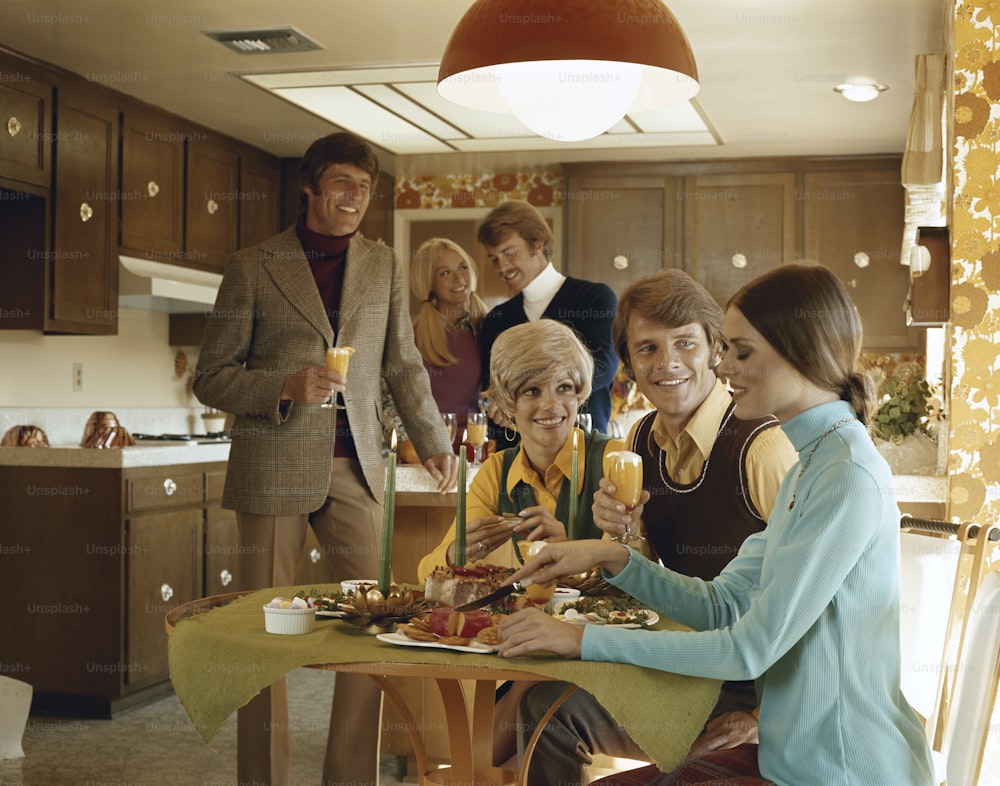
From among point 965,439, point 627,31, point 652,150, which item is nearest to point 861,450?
point 627,31

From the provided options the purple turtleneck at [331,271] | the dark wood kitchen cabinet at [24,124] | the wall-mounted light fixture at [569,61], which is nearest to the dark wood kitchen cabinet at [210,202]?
the dark wood kitchen cabinet at [24,124]

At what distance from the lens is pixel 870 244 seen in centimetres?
609

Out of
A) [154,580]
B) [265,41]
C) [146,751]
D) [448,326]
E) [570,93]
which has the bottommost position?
[146,751]

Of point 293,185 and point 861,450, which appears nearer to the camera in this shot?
point 861,450

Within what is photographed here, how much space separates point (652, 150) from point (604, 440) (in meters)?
4.09

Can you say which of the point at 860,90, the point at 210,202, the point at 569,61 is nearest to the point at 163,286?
the point at 210,202

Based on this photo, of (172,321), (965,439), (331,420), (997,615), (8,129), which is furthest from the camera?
(172,321)

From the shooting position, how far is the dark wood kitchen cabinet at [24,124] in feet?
13.7

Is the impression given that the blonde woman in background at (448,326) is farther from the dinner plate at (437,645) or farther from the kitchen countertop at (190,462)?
the dinner plate at (437,645)

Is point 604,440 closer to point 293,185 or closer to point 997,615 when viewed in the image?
point 997,615

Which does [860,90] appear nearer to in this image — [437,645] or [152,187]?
[152,187]

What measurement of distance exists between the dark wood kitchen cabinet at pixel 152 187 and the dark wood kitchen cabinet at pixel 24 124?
20.3 inches

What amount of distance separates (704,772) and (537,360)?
0.86 metres

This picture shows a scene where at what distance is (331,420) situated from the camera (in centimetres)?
280
